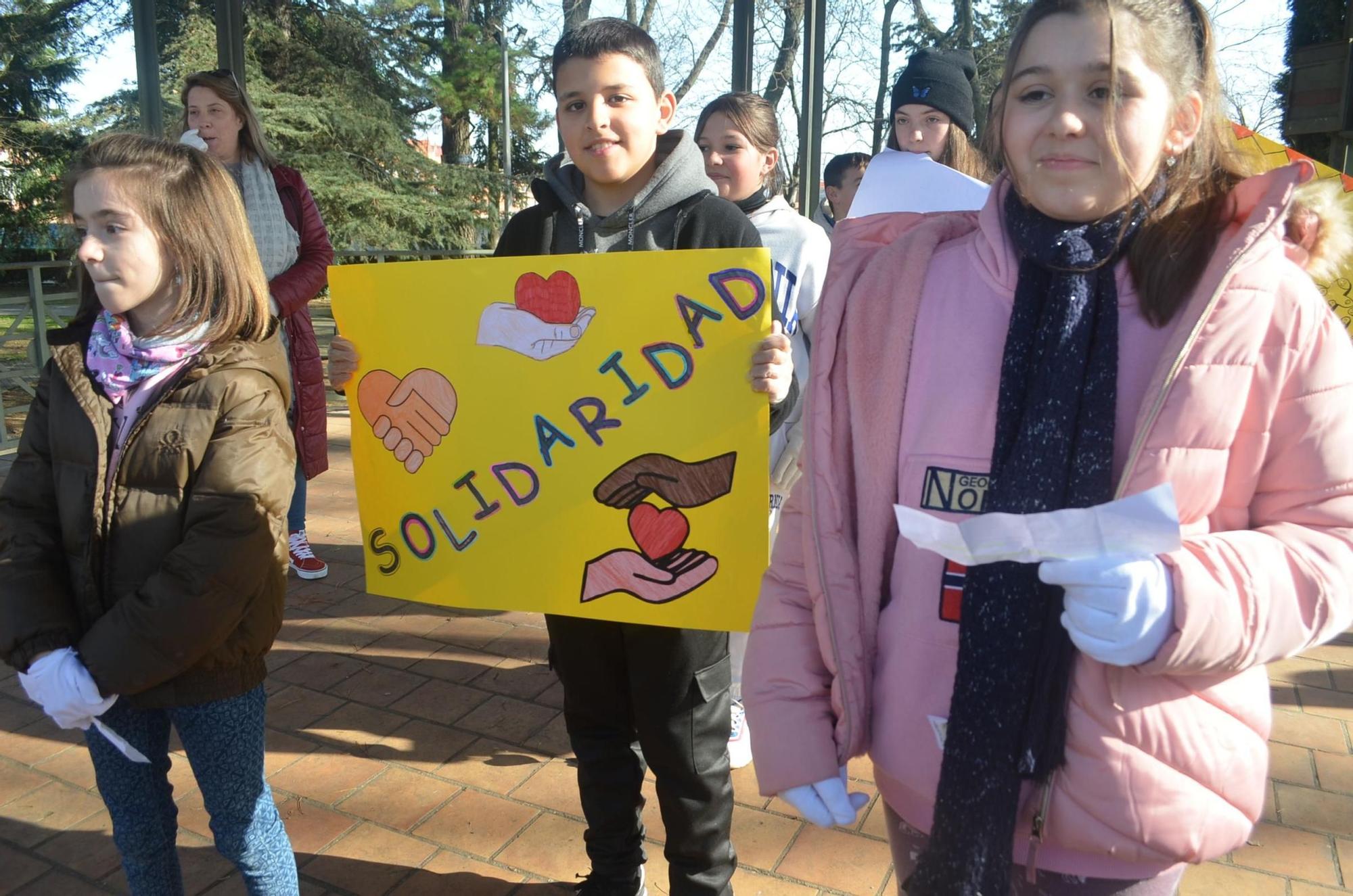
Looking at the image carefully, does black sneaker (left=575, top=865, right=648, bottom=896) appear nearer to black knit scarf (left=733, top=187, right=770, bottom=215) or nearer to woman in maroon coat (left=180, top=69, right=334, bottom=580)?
black knit scarf (left=733, top=187, right=770, bottom=215)

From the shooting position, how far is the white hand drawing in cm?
215

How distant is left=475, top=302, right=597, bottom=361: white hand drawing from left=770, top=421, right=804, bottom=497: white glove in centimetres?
77

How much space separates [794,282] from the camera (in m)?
2.78

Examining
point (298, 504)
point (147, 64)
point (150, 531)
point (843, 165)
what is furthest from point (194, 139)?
point (843, 165)

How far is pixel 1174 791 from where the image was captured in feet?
3.83

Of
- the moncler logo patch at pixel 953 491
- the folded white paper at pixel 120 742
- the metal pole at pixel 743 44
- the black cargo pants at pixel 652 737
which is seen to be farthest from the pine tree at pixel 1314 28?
the folded white paper at pixel 120 742

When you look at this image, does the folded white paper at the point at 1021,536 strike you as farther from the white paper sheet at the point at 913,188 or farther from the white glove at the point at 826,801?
the white paper sheet at the point at 913,188

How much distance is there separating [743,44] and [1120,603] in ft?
14.7

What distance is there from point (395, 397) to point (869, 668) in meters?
1.38

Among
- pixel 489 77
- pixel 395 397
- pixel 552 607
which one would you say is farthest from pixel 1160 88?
pixel 489 77

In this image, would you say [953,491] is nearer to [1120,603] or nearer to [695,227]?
[1120,603]

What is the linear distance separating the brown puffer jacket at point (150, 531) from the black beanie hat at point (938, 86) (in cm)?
254

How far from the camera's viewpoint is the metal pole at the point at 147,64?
16.7ft

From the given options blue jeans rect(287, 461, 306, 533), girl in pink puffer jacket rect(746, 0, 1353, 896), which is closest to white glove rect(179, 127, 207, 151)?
blue jeans rect(287, 461, 306, 533)
